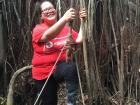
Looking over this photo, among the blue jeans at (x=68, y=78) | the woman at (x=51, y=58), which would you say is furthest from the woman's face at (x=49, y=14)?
the blue jeans at (x=68, y=78)

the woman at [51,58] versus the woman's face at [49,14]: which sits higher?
the woman's face at [49,14]

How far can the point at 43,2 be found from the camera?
3.69 meters

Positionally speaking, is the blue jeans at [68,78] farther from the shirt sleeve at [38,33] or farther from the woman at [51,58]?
the shirt sleeve at [38,33]

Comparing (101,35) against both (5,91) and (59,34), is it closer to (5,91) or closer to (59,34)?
(59,34)

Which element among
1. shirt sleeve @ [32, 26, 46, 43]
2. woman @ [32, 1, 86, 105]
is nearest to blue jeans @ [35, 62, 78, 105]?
woman @ [32, 1, 86, 105]

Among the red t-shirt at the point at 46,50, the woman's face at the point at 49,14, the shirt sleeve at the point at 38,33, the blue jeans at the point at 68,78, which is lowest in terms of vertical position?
the blue jeans at the point at 68,78

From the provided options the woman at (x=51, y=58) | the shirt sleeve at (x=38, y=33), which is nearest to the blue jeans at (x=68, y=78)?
the woman at (x=51, y=58)

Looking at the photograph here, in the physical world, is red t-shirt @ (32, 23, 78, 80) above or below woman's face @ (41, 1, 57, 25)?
below

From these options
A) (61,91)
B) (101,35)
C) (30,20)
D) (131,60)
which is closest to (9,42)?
(30,20)

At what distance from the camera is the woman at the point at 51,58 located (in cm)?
352

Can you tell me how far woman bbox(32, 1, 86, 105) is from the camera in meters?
3.52

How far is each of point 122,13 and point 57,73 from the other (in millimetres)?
1010

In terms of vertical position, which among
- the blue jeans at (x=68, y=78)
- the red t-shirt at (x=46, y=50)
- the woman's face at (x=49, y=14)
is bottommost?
the blue jeans at (x=68, y=78)

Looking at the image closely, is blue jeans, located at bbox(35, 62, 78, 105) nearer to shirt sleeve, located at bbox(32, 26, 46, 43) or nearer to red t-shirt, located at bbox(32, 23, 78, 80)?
red t-shirt, located at bbox(32, 23, 78, 80)
